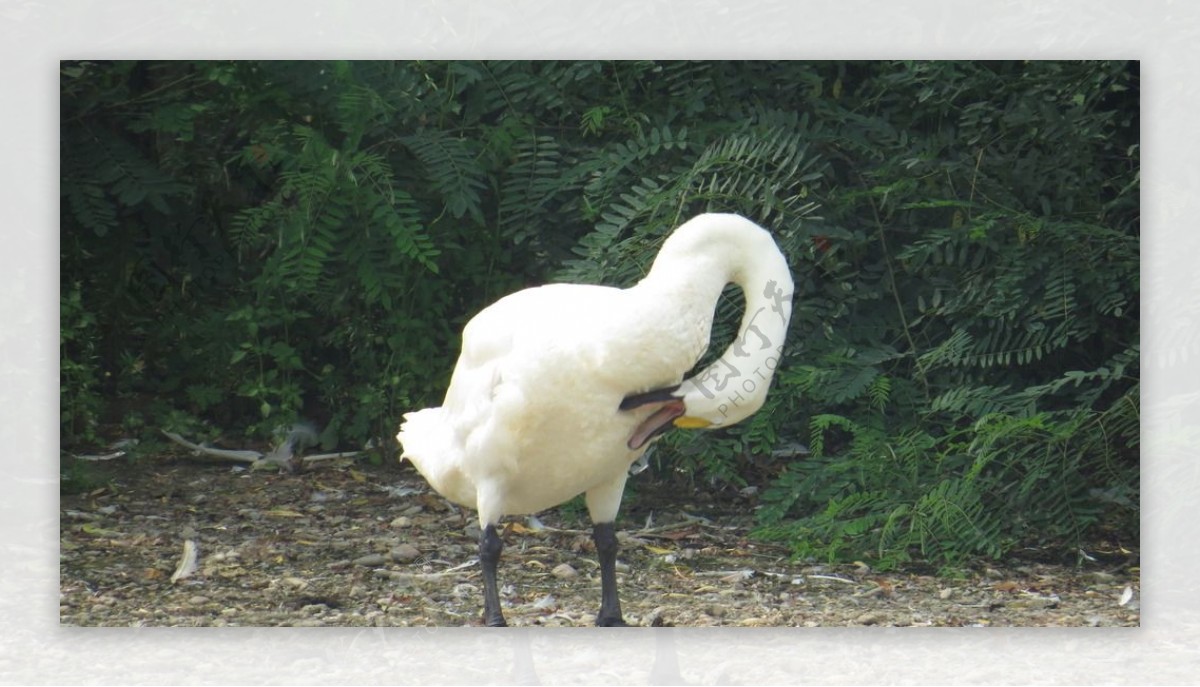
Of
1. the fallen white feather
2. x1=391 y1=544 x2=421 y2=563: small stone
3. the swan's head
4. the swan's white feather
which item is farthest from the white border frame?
the swan's head

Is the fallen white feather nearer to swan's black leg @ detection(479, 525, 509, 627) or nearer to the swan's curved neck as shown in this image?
swan's black leg @ detection(479, 525, 509, 627)

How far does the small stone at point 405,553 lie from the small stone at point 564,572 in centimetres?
26

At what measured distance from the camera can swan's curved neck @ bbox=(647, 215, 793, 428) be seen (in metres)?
2.93

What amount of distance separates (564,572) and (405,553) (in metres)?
0.29

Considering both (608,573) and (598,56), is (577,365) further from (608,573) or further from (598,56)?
(598,56)

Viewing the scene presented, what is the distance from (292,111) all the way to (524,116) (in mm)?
415

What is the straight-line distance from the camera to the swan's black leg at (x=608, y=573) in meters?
3.16

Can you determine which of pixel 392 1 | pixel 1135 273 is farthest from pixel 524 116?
pixel 1135 273

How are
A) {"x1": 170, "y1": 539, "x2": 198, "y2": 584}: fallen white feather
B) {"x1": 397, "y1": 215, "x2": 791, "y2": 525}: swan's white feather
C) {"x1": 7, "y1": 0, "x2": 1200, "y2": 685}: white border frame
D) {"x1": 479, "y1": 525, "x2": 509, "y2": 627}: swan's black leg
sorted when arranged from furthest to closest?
{"x1": 170, "y1": 539, "x2": 198, "y2": 584}: fallen white feather, {"x1": 7, "y1": 0, "x2": 1200, "y2": 685}: white border frame, {"x1": 479, "y1": 525, "x2": 509, "y2": 627}: swan's black leg, {"x1": 397, "y1": 215, "x2": 791, "y2": 525}: swan's white feather

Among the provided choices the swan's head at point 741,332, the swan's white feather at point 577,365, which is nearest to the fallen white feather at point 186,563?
the swan's white feather at point 577,365

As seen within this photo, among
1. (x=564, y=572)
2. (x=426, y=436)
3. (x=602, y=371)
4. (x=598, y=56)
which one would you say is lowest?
(x=564, y=572)

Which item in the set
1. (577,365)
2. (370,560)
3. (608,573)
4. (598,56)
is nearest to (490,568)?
(608,573)

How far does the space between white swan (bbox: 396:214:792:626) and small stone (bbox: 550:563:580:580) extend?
588 mm

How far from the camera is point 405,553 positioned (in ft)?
12.1
